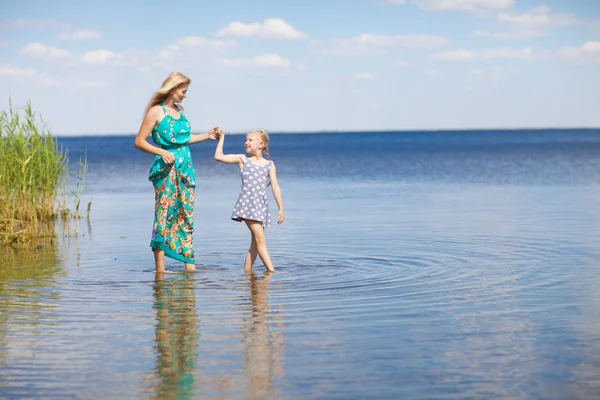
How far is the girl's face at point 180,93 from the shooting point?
877 centimetres

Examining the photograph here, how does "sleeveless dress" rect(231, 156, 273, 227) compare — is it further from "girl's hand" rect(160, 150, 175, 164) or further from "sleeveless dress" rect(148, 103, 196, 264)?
"girl's hand" rect(160, 150, 175, 164)

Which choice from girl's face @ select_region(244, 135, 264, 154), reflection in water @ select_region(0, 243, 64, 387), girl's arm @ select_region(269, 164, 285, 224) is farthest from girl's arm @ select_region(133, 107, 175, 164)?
reflection in water @ select_region(0, 243, 64, 387)

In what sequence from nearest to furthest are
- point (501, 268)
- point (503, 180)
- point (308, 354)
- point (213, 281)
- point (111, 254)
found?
point (308, 354), point (213, 281), point (501, 268), point (111, 254), point (503, 180)

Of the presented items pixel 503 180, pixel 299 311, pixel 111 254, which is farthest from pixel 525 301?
pixel 503 180

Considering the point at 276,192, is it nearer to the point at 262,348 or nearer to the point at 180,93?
the point at 180,93

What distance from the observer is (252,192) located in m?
8.98

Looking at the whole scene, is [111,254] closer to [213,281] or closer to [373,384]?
[213,281]

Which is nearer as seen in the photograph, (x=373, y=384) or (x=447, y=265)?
(x=373, y=384)

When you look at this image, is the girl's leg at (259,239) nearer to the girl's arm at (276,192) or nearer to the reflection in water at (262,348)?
the girl's arm at (276,192)

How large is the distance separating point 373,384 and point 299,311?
2068 mm

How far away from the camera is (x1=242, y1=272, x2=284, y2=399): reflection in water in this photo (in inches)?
196

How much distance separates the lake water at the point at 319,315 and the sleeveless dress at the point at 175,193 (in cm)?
41

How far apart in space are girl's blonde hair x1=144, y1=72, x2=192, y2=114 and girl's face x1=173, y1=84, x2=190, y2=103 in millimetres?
31

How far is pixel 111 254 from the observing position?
36.4ft
